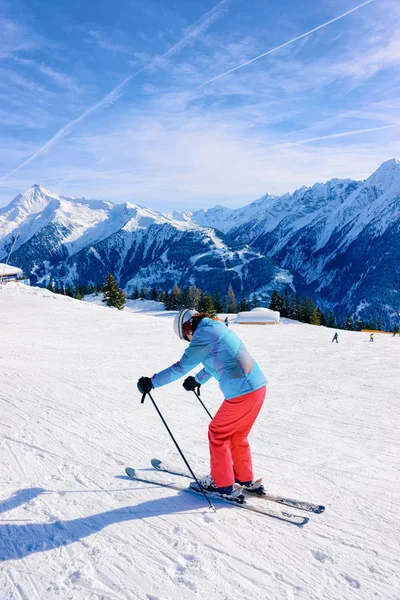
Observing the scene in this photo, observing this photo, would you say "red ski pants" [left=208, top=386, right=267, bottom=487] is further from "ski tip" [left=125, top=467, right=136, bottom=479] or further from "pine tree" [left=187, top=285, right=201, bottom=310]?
"pine tree" [left=187, top=285, right=201, bottom=310]

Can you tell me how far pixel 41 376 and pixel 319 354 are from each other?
15.7 metres

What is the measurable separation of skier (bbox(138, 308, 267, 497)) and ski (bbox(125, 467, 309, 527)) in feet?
0.55

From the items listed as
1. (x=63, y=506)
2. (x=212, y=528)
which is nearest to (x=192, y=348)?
(x=212, y=528)

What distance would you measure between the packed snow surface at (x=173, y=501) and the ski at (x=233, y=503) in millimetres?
88

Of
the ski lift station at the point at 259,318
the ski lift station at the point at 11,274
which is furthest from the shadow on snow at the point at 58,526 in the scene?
the ski lift station at the point at 11,274

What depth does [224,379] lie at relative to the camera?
4.21 m

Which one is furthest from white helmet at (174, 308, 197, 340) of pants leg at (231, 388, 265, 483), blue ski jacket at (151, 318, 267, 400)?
pants leg at (231, 388, 265, 483)

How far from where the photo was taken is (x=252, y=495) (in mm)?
4648

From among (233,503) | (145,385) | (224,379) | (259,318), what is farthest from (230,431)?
(259,318)

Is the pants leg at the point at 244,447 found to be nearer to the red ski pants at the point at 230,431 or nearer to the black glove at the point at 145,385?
the red ski pants at the point at 230,431

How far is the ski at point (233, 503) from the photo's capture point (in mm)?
4125

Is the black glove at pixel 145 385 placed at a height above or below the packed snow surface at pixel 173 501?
above

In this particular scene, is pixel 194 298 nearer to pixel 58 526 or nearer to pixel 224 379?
pixel 224 379

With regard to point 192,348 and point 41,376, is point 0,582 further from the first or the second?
point 41,376
